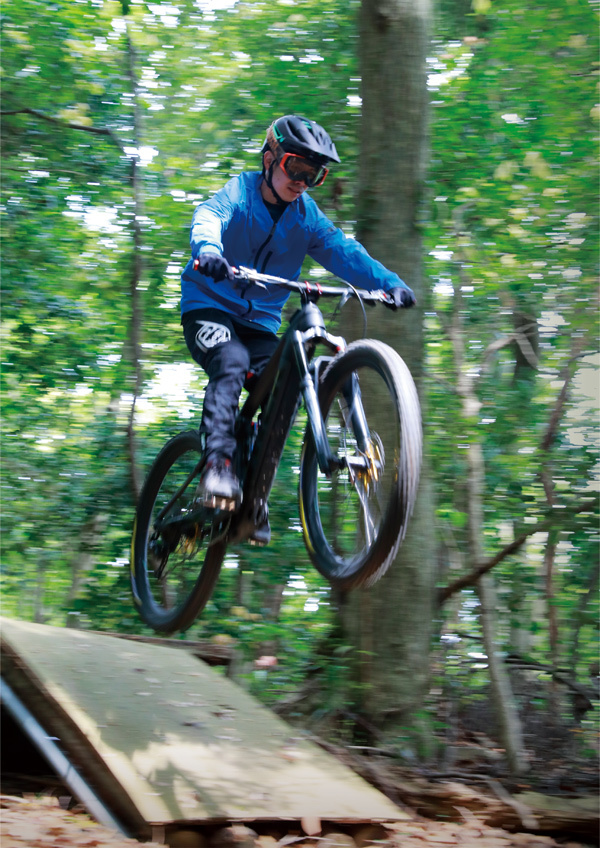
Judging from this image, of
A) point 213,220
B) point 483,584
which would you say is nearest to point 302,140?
point 213,220

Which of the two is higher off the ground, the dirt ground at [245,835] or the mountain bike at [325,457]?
the mountain bike at [325,457]

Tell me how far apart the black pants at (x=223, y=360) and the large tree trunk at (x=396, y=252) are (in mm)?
873

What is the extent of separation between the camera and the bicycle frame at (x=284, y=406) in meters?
2.90

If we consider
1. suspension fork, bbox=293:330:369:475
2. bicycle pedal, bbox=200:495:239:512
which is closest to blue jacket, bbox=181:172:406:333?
suspension fork, bbox=293:330:369:475

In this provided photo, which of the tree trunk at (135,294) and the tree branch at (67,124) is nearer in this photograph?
the tree trunk at (135,294)

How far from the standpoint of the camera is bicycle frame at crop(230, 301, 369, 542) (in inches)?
114

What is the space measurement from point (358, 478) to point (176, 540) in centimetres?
162

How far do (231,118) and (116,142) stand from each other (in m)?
1.08

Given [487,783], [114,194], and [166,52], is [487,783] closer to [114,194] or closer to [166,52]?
[114,194]

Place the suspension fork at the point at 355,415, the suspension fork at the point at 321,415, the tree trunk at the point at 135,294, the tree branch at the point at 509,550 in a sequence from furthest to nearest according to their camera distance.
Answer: the tree trunk at the point at 135,294
the tree branch at the point at 509,550
the suspension fork at the point at 355,415
the suspension fork at the point at 321,415

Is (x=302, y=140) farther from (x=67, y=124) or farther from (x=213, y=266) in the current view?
(x=67, y=124)

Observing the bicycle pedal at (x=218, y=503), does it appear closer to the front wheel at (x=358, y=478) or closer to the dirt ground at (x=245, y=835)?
the front wheel at (x=358, y=478)

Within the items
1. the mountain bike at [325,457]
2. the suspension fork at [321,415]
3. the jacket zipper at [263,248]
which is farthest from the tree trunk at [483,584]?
the suspension fork at [321,415]

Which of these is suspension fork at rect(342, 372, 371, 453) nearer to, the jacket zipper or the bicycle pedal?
the bicycle pedal
